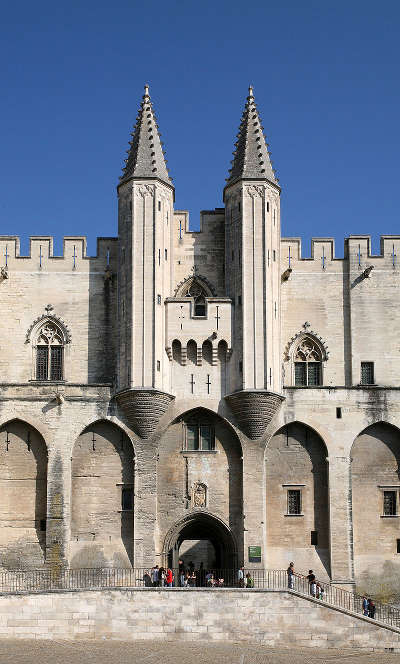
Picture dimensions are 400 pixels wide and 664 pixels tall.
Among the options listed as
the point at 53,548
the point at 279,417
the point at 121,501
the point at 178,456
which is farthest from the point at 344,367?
the point at 53,548

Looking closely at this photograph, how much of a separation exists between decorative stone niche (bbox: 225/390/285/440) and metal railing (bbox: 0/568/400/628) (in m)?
5.24

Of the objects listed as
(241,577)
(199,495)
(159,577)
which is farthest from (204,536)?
(159,577)

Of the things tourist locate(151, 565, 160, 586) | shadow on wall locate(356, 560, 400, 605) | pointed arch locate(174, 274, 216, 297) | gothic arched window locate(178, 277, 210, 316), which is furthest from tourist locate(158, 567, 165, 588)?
pointed arch locate(174, 274, 216, 297)

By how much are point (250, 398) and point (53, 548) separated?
9.10 meters

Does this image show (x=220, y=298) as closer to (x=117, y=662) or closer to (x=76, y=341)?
(x=76, y=341)

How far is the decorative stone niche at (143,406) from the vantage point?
4081 cm

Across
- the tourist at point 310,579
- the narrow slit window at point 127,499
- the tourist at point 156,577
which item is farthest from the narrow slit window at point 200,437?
the tourist at point 310,579

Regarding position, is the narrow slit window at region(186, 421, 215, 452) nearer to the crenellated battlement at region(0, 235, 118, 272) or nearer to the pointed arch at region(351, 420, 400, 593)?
the pointed arch at region(351, 420, 400, 593)

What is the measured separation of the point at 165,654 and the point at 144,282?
557 inches

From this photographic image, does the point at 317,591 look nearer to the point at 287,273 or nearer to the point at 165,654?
the point at 165,654

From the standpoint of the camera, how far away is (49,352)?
1741 inches

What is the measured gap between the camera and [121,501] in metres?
41.5

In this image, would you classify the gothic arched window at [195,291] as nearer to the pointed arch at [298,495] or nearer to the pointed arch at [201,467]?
the pointed arch at [201,467]

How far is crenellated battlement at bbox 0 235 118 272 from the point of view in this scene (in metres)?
44.8
